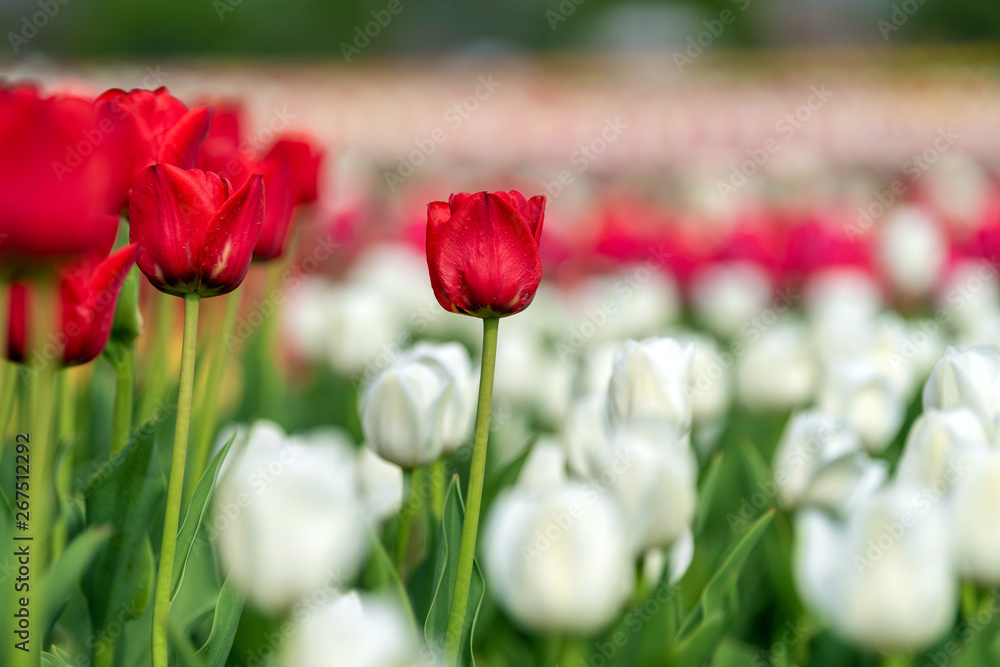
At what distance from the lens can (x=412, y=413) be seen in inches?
41.1

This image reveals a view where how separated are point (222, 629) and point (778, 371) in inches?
46.2

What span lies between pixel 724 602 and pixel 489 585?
279mm

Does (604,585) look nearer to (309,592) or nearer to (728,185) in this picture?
(309,592)

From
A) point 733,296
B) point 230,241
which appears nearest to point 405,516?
point 230,241

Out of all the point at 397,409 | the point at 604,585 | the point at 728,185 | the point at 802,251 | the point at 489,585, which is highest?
the point at 728,185

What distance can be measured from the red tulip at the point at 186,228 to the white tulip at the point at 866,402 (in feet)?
3.07

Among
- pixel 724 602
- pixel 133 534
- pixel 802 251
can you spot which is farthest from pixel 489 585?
pixel 802 251

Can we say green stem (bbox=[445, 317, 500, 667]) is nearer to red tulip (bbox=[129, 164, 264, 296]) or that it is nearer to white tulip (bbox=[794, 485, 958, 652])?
red tulip (bbox=[129, 164, 264, 296])

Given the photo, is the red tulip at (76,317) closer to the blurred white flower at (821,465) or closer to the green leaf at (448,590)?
the green leaf at (448,590)

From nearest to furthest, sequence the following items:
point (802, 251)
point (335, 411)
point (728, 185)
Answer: point (335, 411) → point (802, 251) → point (728, 185)

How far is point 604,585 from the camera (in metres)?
0.92

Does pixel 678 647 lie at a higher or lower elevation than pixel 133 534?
lower

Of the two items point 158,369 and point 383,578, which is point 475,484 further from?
point 158,369

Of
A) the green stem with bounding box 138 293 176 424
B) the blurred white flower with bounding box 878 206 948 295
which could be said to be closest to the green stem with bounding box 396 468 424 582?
the green stem with bounding box 138 293 176 424
